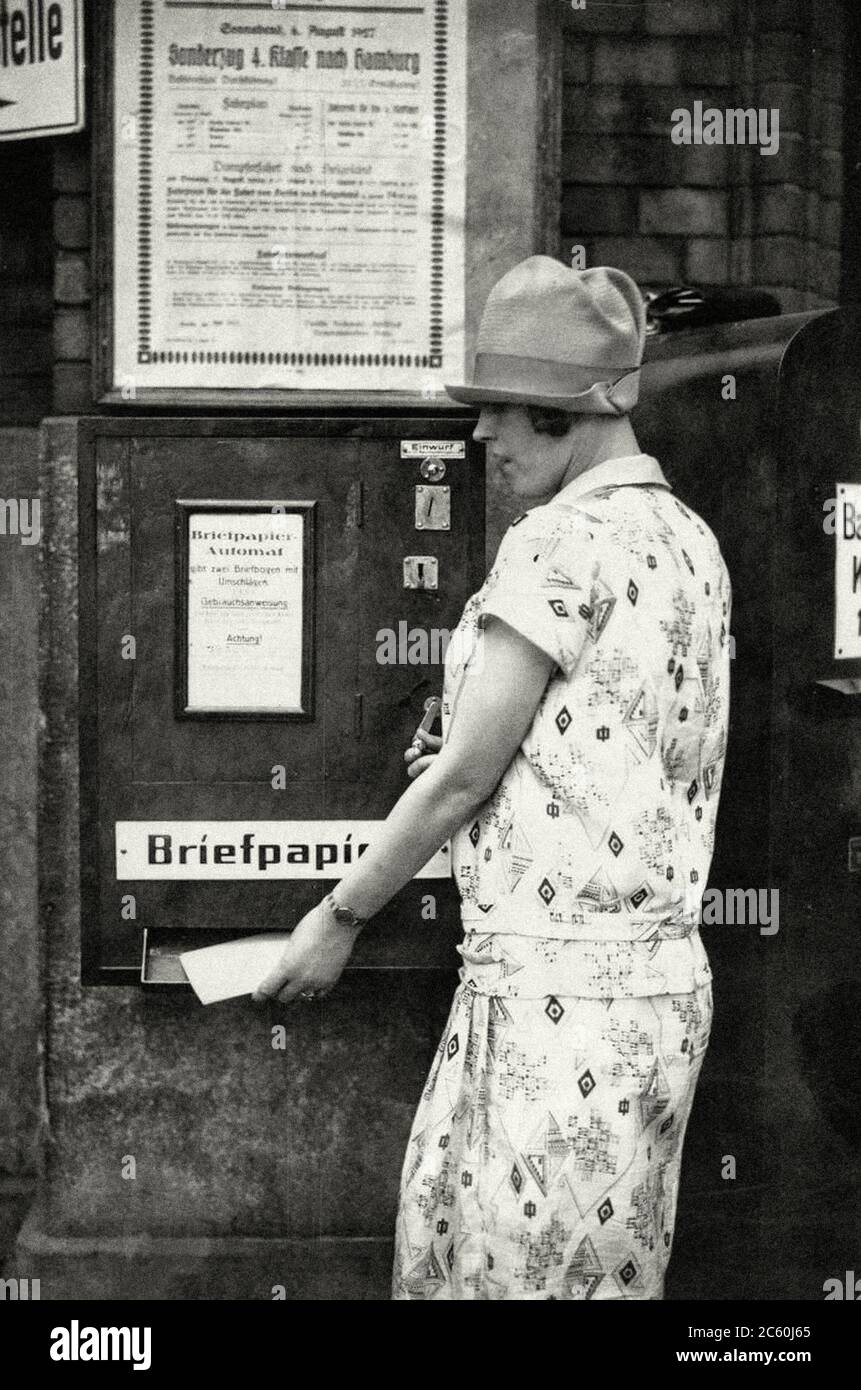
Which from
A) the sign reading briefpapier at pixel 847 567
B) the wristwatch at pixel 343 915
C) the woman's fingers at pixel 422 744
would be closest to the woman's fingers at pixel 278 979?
the wristwatch at pixel 343 915

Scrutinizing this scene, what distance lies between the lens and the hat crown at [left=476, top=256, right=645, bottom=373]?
205cm

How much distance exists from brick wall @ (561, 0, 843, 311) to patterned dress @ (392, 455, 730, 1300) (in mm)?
1760

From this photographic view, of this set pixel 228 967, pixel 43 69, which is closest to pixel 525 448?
pixel 228 967

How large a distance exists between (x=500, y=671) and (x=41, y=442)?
143cm

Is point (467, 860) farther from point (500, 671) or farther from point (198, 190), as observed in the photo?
point (198, 190)

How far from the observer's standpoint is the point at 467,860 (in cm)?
209

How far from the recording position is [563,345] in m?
2.05

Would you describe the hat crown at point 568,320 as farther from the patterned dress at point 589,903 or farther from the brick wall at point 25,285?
the brick wall at point 25,285

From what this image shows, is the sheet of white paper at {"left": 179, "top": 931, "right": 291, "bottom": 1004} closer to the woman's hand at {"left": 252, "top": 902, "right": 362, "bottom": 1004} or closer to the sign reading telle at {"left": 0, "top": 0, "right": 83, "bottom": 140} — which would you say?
the woman's hand at {"left": 252, "top": 902, "right": 362, "bottom": 1004}

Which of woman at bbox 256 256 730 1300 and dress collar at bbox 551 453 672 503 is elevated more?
dress collar at bbox 551 453 672 503

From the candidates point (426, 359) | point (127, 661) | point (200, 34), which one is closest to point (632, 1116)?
point (127, 661)

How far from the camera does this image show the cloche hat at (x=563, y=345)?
2.05 m

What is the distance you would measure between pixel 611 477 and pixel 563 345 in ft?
0.62

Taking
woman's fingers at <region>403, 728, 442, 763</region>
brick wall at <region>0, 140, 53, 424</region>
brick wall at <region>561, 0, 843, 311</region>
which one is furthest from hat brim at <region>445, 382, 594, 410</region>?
brick wall at <region>0, 140, 53, 424</region>
